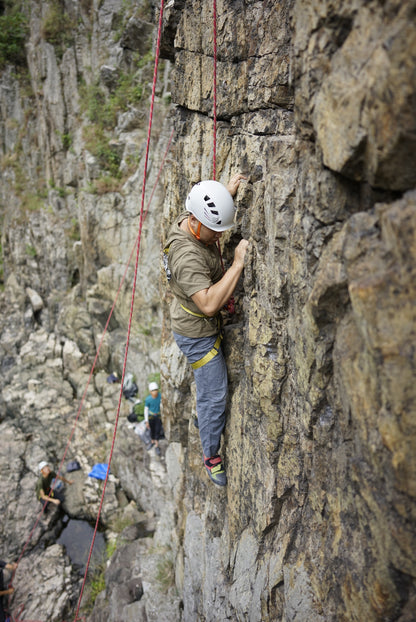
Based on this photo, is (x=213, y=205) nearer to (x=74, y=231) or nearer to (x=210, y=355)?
(x=210, y=355)

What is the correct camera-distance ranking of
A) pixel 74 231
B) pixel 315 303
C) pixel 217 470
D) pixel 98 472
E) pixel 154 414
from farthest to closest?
1. pixel 74 231
2. pixel 98 472
3. pixel 154 414
4. pixel 217 470
5. pixel 315 303

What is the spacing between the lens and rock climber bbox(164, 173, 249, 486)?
3.55m

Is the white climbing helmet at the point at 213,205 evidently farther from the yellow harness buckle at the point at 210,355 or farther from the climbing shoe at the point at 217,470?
the climbing shoe at the point at 217,470

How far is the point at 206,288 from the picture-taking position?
3574 mm

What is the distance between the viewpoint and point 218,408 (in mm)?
4359

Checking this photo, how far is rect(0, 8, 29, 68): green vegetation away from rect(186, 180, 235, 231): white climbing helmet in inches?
856

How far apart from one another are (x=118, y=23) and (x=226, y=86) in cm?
1180

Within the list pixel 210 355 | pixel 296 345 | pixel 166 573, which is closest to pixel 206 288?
pixel 210 355

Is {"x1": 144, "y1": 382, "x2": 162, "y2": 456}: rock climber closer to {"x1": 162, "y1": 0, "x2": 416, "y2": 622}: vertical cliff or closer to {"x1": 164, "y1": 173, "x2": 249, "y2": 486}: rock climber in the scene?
{"x1": 162, "y1": 0, "x2": 416, "y2": 622}: vertical cliff

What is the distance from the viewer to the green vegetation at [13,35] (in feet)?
63.1

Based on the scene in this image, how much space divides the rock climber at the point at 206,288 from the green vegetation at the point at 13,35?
847 inches

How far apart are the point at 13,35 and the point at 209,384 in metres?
23.1

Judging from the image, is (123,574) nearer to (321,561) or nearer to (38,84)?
(321,561)

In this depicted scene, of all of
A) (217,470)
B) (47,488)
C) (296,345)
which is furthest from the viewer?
(47,488)
